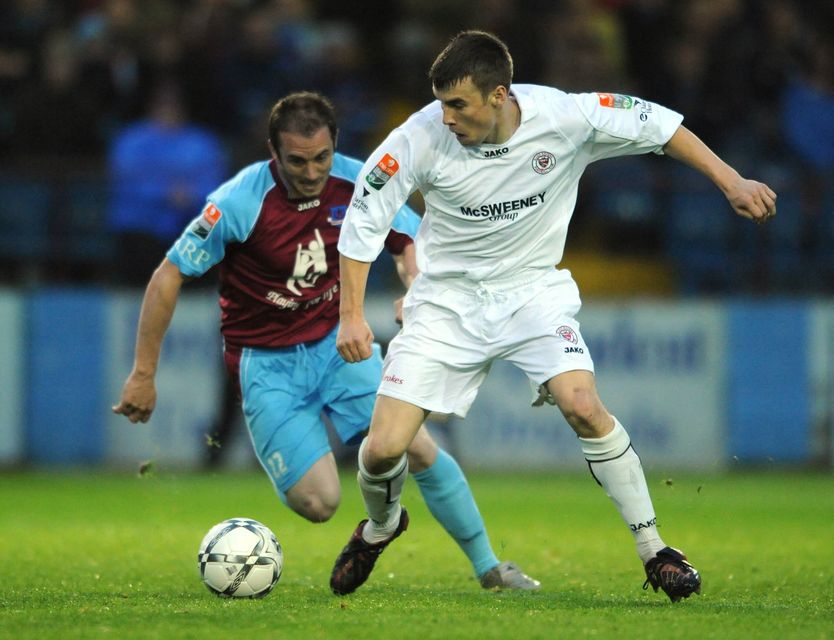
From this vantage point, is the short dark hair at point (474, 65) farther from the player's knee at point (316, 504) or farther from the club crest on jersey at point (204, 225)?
the player's knee at point (316, 504)

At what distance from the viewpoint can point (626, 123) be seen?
629 cm

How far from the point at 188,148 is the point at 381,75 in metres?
3.79

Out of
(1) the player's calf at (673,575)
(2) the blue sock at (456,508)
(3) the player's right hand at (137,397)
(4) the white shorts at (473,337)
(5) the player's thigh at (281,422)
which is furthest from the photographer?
(5) the player's thigh at (281,422)

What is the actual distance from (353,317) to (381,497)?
3.12ft

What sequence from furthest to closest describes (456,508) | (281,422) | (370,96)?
1. (370,96)
2. (281,422)
3. (456,508)

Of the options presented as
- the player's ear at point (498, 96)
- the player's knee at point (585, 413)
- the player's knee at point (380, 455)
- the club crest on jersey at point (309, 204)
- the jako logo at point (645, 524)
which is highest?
the player's ear at point (498, 96)

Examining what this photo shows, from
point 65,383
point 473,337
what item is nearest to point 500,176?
point 473,337

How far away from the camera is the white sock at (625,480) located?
6133 mm

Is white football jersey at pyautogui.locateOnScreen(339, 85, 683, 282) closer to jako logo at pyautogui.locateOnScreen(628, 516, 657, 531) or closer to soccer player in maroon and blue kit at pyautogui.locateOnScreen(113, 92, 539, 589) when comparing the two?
soccer player in maroon and blue kit at pyautogui.locateOnScreen(113, 92, 539, 589)

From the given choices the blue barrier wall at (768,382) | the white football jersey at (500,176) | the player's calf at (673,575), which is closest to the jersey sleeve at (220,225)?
the white football jersey at (500,176)

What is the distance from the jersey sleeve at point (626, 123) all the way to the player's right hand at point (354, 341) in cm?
129

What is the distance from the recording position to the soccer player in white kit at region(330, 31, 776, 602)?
6.07 metres

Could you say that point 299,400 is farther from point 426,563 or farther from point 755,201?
point 755,201

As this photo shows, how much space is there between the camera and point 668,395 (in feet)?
43.6
